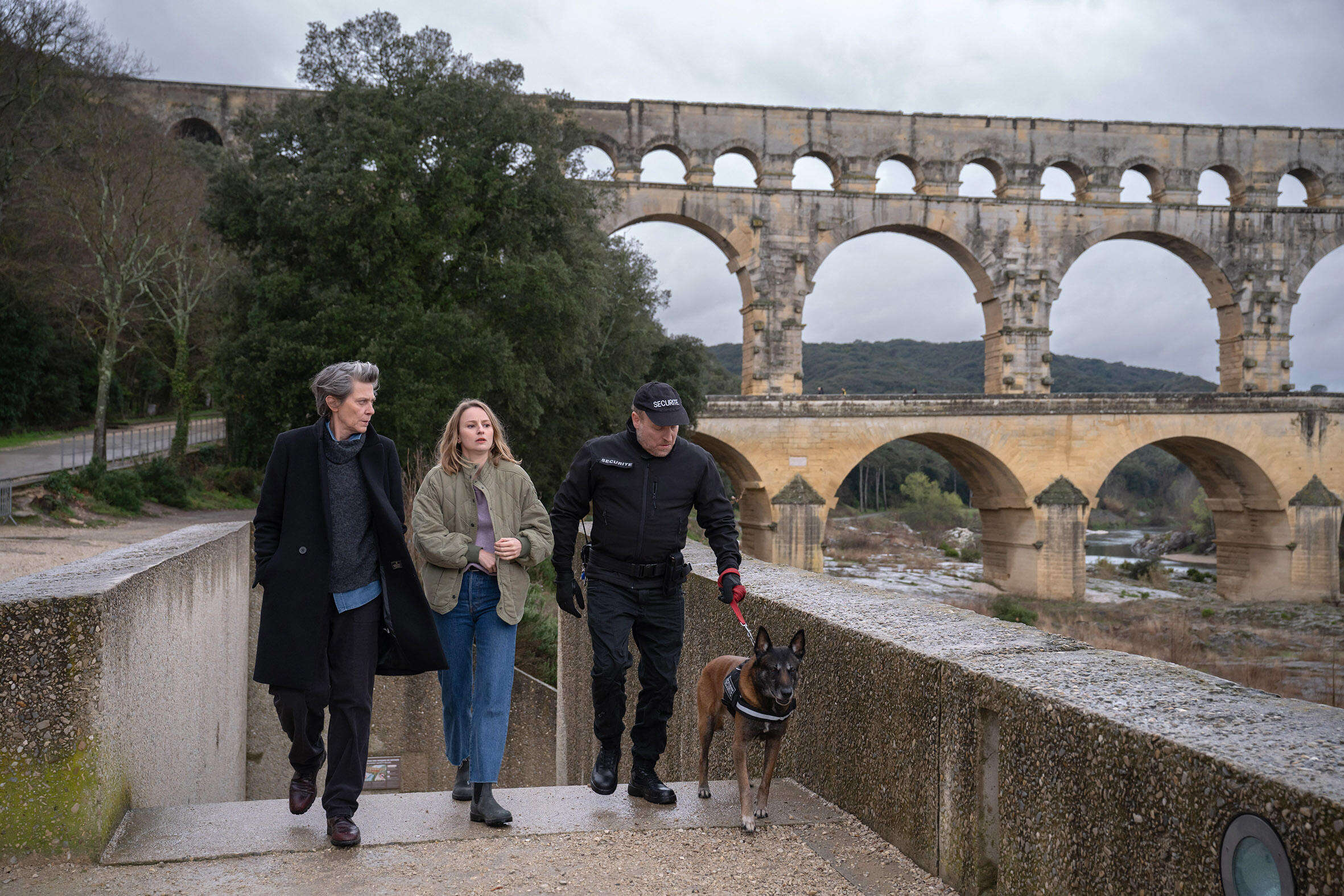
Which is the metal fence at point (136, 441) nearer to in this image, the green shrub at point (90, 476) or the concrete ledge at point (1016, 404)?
the green shrub at point (90, 476)

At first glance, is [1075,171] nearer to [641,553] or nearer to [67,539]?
[67,539]

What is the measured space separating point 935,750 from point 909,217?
2968cm

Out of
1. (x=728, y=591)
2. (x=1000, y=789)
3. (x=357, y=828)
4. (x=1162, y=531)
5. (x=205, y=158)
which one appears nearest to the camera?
(x=1000, y=789)

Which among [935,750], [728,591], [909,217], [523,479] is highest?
[909,217]

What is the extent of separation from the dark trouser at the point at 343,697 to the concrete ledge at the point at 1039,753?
1.60m

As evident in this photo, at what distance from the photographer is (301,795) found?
3359mm

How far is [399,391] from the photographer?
Result: 14.8m

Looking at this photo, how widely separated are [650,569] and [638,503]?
25 cm

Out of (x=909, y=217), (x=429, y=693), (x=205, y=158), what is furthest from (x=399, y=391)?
(x=909, y=217)

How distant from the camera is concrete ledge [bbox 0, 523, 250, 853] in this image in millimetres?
2846

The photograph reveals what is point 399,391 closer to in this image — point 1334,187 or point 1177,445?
point 1177,445

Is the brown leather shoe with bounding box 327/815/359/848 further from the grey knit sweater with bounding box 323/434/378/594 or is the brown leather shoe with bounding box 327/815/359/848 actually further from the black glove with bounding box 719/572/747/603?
the black glove with bounding box 719/572/747/603

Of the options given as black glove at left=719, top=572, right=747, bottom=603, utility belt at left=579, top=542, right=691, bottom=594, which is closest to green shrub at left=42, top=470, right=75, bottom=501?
utility belt at left=579, top=542, right=691, bottom=594

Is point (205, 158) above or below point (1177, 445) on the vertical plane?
above
